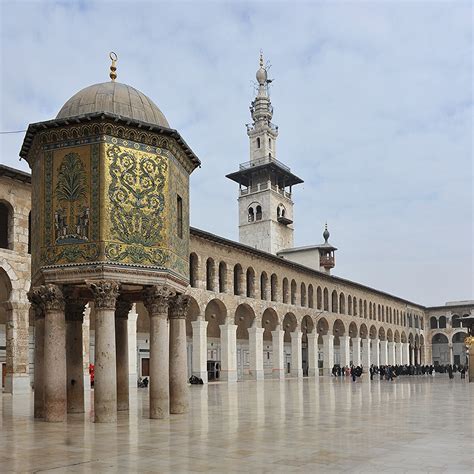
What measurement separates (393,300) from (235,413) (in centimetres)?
5884

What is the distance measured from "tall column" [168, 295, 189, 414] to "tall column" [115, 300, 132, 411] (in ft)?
5.00

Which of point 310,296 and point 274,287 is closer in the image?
point 274,287

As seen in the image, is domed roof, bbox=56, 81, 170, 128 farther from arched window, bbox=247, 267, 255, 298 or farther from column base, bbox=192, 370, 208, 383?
arched window, bbox=247, 267, 255, 298

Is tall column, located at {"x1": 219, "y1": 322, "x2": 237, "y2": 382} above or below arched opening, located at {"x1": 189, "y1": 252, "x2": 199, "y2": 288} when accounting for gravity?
below

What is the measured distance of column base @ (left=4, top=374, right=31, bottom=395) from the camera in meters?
24.4

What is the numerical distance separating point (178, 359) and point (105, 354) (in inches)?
93.7

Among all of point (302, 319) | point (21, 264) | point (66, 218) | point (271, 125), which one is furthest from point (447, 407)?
point (271, 125)

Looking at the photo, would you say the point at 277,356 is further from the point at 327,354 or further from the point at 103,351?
the point at 103,351

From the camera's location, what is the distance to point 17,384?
24.6 metres

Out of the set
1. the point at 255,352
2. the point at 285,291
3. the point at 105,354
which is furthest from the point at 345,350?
the point at 105,354

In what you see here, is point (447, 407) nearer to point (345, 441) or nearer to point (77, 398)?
point (345, 441)

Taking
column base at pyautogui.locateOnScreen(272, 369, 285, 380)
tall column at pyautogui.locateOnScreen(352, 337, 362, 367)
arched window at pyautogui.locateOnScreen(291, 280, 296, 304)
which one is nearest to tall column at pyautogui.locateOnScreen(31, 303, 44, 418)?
column base at pyautogui.locateOnScreen(272, 369, 285, 380)

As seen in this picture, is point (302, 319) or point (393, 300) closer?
point (302, 319)

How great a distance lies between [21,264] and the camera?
25344mm
